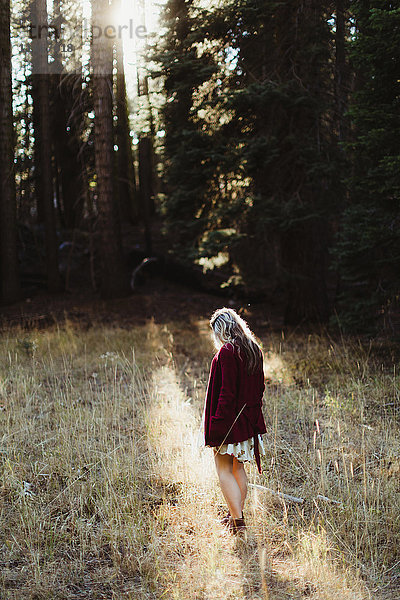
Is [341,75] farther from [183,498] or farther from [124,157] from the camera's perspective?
[124,157]

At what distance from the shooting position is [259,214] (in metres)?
10.1

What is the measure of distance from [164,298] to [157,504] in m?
11.2

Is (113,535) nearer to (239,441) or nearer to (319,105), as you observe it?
(239,441)

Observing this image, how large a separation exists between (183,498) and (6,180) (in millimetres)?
10868

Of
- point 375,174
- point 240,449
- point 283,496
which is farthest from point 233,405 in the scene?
point 375,174

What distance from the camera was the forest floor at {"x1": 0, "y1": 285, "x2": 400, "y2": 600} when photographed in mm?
3303

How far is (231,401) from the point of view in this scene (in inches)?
149

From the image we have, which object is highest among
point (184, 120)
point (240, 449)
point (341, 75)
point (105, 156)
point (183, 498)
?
point (341, 75)

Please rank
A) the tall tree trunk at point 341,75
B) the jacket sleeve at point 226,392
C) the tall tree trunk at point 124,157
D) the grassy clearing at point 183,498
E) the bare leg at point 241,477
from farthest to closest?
the tall tree trunk at point 124,157 < the tall tree trunk at point 341,75 < the bare leg at point 241,477 < the jacket sleeve at point 226,392 < the grassy clearing at point 183,498

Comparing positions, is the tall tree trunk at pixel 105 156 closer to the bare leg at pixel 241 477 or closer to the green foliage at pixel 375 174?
the green foliage at pixel 375 174

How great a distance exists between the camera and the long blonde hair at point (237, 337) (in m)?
3.82

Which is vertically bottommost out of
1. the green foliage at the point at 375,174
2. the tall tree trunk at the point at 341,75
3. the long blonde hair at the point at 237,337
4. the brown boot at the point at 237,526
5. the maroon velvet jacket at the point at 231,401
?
the brown boot at the point at 237,526

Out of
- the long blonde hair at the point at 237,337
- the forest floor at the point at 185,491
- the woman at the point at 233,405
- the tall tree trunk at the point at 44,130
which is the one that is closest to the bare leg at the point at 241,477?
the woman at the point at 233,405

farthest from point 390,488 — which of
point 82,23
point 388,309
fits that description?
point 82,23
